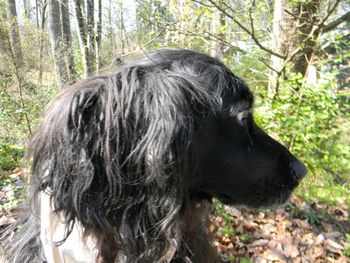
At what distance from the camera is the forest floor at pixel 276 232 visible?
3.57 m

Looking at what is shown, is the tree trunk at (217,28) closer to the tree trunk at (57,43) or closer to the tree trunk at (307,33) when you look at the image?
the tree trunk at (307,33)

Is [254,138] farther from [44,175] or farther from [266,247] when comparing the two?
[266,247]

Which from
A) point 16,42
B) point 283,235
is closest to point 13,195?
point 283,235

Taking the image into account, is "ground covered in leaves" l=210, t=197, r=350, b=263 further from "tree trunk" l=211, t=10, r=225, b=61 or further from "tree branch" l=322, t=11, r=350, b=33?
"tree branch" l=322, t=11, r=350, b=33

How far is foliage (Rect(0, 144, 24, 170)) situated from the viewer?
541cm

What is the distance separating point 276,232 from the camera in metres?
3.96

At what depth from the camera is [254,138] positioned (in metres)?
2.10

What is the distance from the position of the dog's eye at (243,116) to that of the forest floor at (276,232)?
4.92 ft

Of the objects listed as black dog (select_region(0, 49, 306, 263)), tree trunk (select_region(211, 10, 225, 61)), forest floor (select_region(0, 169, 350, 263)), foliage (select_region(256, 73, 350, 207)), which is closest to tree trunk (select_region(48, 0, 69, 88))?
tree trunk (select_region(211, 10, 225, 61))

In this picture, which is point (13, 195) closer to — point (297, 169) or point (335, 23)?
point (297, 169)

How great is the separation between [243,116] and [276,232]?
92.6 inches

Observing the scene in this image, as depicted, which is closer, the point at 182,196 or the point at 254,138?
the point at 182,196

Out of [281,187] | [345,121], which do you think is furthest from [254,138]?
[345,121]

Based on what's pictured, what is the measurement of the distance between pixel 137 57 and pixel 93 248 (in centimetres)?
101
